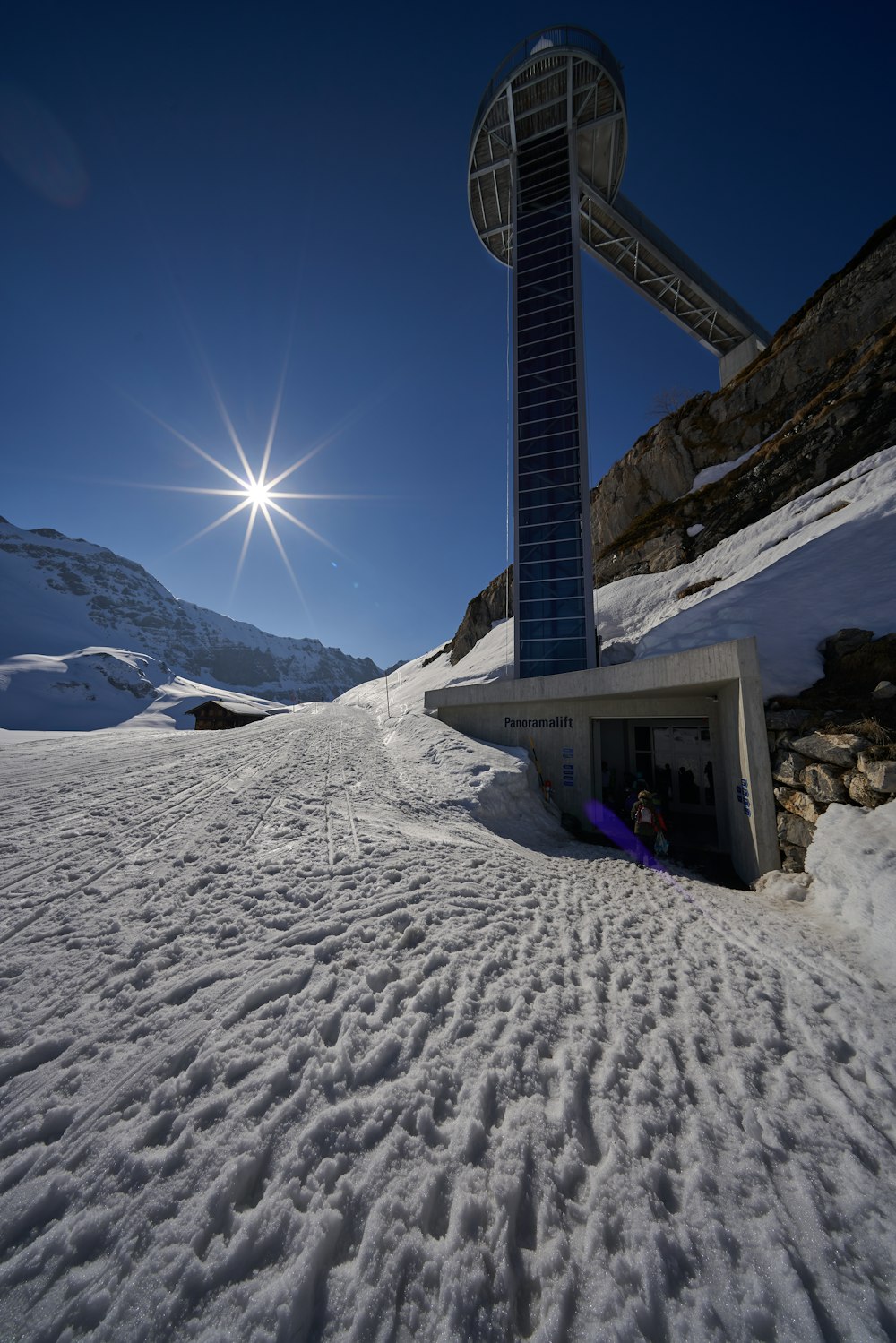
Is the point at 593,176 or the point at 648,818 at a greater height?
the point at 593,176

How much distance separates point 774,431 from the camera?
25.4m

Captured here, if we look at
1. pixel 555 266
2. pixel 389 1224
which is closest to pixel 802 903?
pixel 389 1224

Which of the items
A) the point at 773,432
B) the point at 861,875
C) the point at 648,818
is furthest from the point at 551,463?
the point at 861,875

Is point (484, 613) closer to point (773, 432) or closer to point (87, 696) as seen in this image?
point (773, 432)

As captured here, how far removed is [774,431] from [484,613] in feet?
90.9

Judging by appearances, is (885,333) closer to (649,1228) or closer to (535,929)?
(535,929)

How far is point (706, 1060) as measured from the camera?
3.28m

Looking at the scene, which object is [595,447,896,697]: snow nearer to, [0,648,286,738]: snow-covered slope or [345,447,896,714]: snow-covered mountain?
[345,447,896,714]: snow-covered mountain

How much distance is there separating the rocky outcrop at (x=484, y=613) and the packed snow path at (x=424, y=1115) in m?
40.8

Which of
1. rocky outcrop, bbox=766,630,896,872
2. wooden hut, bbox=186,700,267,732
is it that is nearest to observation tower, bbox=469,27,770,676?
rocky outcrop, bbox=766,630,896,872

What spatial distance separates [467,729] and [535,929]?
11606 mm

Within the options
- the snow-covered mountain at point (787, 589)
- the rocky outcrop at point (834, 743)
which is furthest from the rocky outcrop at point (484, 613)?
the rocky outcrop at point (834, 743)

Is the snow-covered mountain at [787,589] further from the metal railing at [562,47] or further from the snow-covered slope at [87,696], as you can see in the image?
the snow-covered slope at [87,696]

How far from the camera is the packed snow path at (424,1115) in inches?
76.8
